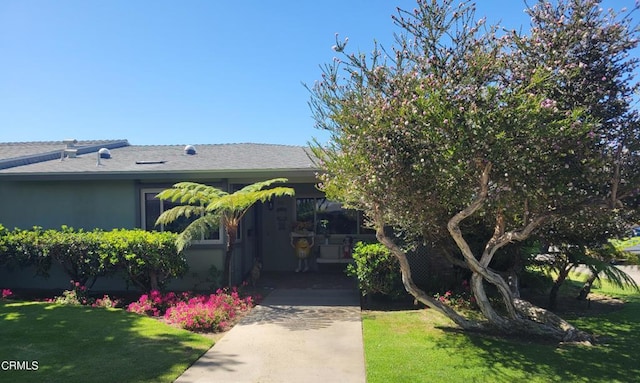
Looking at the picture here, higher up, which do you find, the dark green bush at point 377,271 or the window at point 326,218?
the window at point 326,218

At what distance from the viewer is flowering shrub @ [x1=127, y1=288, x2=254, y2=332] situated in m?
7.03

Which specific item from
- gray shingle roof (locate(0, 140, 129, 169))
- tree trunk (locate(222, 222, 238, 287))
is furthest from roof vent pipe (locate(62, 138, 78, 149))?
tree trunk (locate(222, 222, 238, 287))

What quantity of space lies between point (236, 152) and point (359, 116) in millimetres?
7348

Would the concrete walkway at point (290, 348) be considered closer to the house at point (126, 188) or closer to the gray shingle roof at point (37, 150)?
the house at point (126, 188)

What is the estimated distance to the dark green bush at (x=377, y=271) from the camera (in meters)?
8.35

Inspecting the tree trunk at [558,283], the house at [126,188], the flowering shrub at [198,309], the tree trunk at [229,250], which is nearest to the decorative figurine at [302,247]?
the house at [126,188]

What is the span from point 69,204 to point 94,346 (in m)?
5.79

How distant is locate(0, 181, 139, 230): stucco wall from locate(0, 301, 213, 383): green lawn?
2.89m

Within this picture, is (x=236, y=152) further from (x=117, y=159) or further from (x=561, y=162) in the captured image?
(x=561, y=162)

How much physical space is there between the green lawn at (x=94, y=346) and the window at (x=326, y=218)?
6240 mm

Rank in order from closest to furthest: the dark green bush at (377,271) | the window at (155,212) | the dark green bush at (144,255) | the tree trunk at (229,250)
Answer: the dark green bush at (377,271)
the dark green bush at (144,255)
the tree trunk at (229,250)
the window at (155,212)

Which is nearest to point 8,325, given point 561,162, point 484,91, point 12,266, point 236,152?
point 12,266

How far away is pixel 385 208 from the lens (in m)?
6.33

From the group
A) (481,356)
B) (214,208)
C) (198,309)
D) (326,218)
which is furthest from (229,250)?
(481,356)
